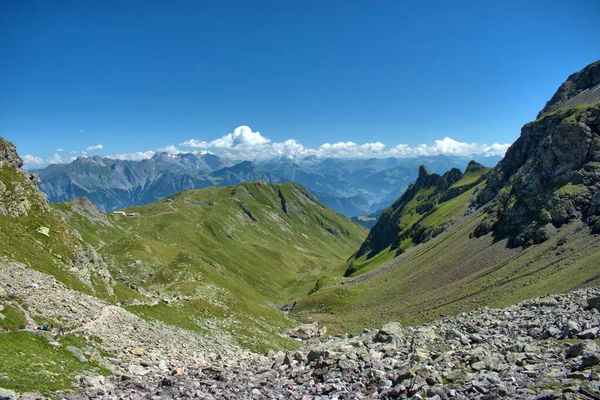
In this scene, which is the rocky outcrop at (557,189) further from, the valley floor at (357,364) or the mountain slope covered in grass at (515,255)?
the valley floor at (357,364)

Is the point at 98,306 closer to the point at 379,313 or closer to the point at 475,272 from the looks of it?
the point at 379,313

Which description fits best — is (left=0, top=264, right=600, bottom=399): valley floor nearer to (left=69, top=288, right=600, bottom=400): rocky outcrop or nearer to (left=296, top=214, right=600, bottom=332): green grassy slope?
(left=69, top=288, right=600, bottom=400): rocky outcrop

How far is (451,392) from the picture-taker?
1934cm

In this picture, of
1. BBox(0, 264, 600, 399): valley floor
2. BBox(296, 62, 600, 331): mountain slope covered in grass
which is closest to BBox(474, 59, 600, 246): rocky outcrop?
BBox(296, 62, 600, 331): mountain slope covered in grass

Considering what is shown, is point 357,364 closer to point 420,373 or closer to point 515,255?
point 420,373

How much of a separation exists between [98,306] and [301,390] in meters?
26.7

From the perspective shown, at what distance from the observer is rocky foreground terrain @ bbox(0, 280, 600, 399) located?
1938cm

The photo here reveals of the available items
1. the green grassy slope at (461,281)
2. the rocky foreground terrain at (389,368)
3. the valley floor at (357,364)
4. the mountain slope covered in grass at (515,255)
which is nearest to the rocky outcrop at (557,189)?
the mountain slope covered in grass at (515,255)

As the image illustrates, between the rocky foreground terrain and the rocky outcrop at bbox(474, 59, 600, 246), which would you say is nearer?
the rocky foreground terrain

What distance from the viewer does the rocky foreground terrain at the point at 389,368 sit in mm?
19375

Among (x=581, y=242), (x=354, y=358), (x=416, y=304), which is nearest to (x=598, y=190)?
(x=581, y=242)

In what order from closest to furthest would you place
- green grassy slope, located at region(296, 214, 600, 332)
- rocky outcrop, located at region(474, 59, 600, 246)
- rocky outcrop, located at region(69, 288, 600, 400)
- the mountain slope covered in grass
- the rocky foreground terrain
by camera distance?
rocky outcrop, located at region(69, 288, 600, 400) → the rocky foreground terrain → green grassy slope, located at region(296, 214, 600, 332) → the mountain slope covered in grass → rocky outcrop, located at region(474, 59, 600, 246)

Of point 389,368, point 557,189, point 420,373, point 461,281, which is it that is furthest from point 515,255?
point 420,373

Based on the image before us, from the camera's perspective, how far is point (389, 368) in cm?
2652
